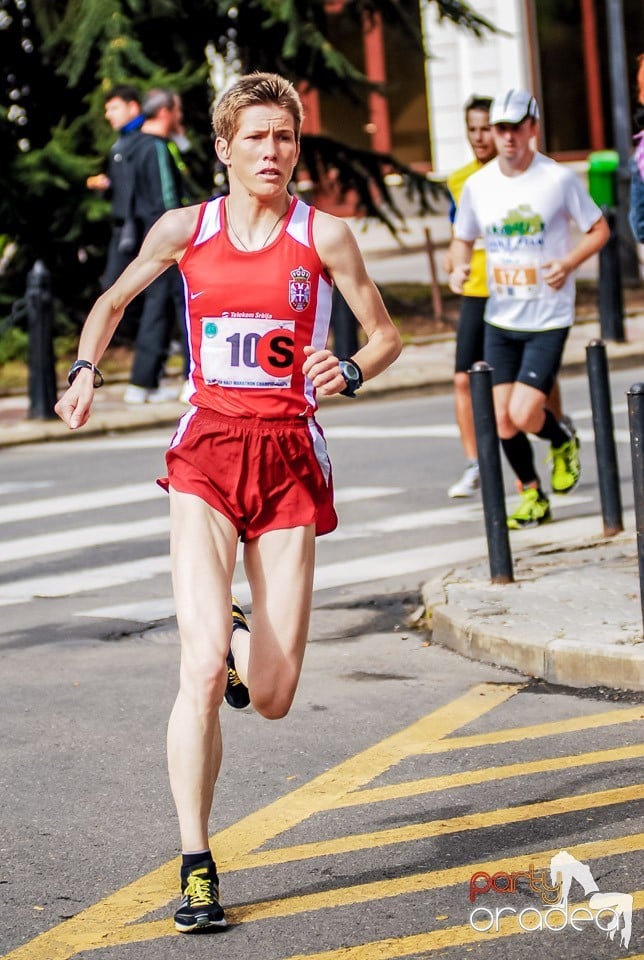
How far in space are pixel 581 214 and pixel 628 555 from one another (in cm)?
170

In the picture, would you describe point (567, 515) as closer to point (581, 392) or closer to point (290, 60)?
point (581, 392)

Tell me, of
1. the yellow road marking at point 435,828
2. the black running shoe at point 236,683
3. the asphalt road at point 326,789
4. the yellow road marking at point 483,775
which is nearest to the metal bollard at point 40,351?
the asphalt road at point 326,789

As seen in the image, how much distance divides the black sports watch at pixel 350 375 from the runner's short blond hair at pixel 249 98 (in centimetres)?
61

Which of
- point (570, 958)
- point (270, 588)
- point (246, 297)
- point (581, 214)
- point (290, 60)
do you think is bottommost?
point (570, 958)

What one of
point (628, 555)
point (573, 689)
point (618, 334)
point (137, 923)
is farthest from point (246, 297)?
point (618, 334)

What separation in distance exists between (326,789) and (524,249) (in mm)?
4167

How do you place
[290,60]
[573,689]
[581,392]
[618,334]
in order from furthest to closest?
[290,60] < [618,334] < [581,392] < [573,689]

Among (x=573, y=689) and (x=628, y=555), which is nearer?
(x=573, y=689)

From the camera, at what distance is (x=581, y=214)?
28.0 feet

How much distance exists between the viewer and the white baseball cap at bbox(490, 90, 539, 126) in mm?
8414

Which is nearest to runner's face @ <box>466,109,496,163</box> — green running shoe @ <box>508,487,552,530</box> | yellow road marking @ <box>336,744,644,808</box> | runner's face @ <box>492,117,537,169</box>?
runner's face @ <box>492,117,537,169</box>

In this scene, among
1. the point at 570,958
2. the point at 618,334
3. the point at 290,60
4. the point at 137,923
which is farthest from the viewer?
the point at 290,60

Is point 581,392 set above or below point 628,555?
above

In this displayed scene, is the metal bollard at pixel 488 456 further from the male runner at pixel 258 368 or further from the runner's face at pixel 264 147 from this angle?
the runner's face at pixel 264 147
